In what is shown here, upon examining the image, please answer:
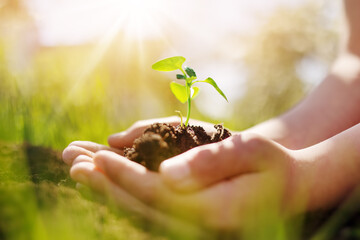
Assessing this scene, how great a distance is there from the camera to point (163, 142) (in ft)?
3.62

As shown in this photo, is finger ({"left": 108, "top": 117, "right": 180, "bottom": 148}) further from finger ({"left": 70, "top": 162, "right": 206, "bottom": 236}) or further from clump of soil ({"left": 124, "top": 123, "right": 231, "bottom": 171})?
finger ({"left": 70, "top": 162, "right": 206, "bottom": 236})

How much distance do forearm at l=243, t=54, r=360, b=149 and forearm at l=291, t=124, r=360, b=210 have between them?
2.10 feet

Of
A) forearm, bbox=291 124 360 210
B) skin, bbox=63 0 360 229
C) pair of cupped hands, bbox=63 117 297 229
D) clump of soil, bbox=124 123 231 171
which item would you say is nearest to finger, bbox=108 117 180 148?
clump of soil, bbox=124 123 231 171

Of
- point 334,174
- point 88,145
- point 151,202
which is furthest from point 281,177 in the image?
point 88,145

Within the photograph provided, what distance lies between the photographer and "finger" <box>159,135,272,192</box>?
0.92 m

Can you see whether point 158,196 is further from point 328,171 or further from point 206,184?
point 328,171

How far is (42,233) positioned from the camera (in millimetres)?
796

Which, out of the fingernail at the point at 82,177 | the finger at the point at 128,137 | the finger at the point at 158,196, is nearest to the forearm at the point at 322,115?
the finger at the point at 128,137

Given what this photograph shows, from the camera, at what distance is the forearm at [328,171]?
1129 millimetres

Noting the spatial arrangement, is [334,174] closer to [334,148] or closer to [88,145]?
[334,148]

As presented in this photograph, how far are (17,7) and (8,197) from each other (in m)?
5.32

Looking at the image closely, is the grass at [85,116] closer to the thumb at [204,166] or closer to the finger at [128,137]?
the thumb at [204,166]

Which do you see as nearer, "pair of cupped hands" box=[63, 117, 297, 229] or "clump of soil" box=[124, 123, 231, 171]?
"pair of cupped hands" box=[63, 117, 297, 229]

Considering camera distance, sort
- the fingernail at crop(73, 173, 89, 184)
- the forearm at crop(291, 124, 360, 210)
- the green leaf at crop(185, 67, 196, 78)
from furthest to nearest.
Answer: the green leaf at crop(185, 67, 196, 78) < the forearm at crop(291, 124, 360, 210) < the fingernail at crop(73, 173, 89, 184)
